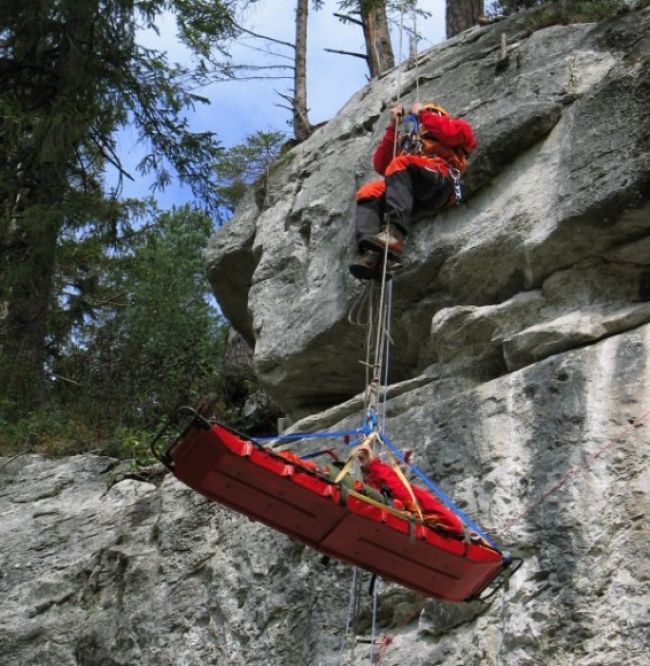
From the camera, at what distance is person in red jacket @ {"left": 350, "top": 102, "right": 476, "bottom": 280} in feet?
31.3

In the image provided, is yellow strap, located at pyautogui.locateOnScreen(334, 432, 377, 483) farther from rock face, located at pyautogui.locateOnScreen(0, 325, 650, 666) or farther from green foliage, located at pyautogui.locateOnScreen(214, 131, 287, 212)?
green foliage, located at pyautogui.locateOnScreen(214, 131, 287, 212)

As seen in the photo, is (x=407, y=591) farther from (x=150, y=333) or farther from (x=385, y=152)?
(x=150, y=333)

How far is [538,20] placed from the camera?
35.8 feet

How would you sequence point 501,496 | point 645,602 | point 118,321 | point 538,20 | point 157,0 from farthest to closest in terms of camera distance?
point 118,321 → point 157,0 → point 538,20 → point 501,496 → point 645,602

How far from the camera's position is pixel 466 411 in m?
8.54

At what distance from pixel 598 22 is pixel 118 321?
7.95 metres

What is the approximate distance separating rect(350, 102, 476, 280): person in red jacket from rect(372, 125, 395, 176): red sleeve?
0.39ft

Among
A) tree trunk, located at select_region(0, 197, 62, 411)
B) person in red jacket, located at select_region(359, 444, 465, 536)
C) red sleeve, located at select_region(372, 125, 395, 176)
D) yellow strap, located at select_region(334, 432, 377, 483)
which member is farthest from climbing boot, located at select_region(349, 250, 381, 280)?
tree trunk, located at select_region(0, 197, 62, 411)

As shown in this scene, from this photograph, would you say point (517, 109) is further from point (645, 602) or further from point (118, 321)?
point (118, 321)

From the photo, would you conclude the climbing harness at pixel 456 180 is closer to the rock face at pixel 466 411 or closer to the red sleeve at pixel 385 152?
the rock face at pixel 466 411

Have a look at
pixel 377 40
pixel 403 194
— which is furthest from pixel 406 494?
pixel 377 40

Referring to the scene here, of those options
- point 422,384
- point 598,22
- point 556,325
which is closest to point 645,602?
point 556,325

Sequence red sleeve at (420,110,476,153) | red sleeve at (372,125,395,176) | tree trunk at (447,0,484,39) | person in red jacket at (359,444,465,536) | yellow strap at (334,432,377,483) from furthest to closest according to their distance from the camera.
Answer: tree trunk at (447,0,484,39) → red sleeve at (372,125,395,176) → red sleeve at (420,110,476,153) → person in red jacket at (359,444,465,536) → yellow strap at (334,432,377,483)

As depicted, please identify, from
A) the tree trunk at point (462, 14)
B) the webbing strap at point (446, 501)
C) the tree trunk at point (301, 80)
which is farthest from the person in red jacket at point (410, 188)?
the tree trunk at point (301, 80)
